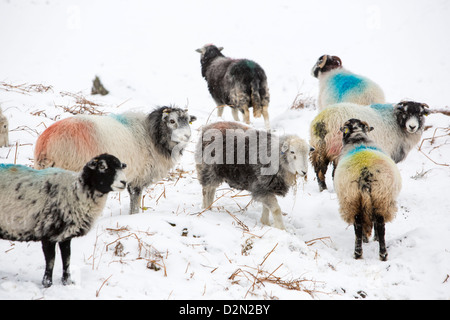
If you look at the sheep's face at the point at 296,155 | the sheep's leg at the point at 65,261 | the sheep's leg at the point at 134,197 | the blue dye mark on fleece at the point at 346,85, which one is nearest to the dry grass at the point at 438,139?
the blue dye mark on fleece at the point at 346,85

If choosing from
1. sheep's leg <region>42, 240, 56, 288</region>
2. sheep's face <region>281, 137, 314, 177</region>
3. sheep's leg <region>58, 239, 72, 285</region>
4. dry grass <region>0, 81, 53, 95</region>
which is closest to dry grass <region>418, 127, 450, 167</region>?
sheep's face <region>281, 137, 314, 177</region>

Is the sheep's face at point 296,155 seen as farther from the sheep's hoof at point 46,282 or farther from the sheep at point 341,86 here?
the sheep at point 341,86

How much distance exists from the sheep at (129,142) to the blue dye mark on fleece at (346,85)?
356 centimetres

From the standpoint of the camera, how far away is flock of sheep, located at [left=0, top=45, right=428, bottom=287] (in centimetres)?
287

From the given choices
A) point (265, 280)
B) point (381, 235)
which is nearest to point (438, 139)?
point (381, 235)

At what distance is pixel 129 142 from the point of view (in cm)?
471

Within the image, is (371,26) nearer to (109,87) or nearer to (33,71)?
(109,87)

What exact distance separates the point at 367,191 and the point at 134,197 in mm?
2746

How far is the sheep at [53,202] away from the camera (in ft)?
9.20

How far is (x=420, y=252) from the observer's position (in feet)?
14.1

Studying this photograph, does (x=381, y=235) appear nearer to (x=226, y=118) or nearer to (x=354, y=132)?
(x=354, y=132)

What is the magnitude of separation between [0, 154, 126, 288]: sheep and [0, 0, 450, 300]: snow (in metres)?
0.35

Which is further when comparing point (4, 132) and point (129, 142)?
point (4, 132)
